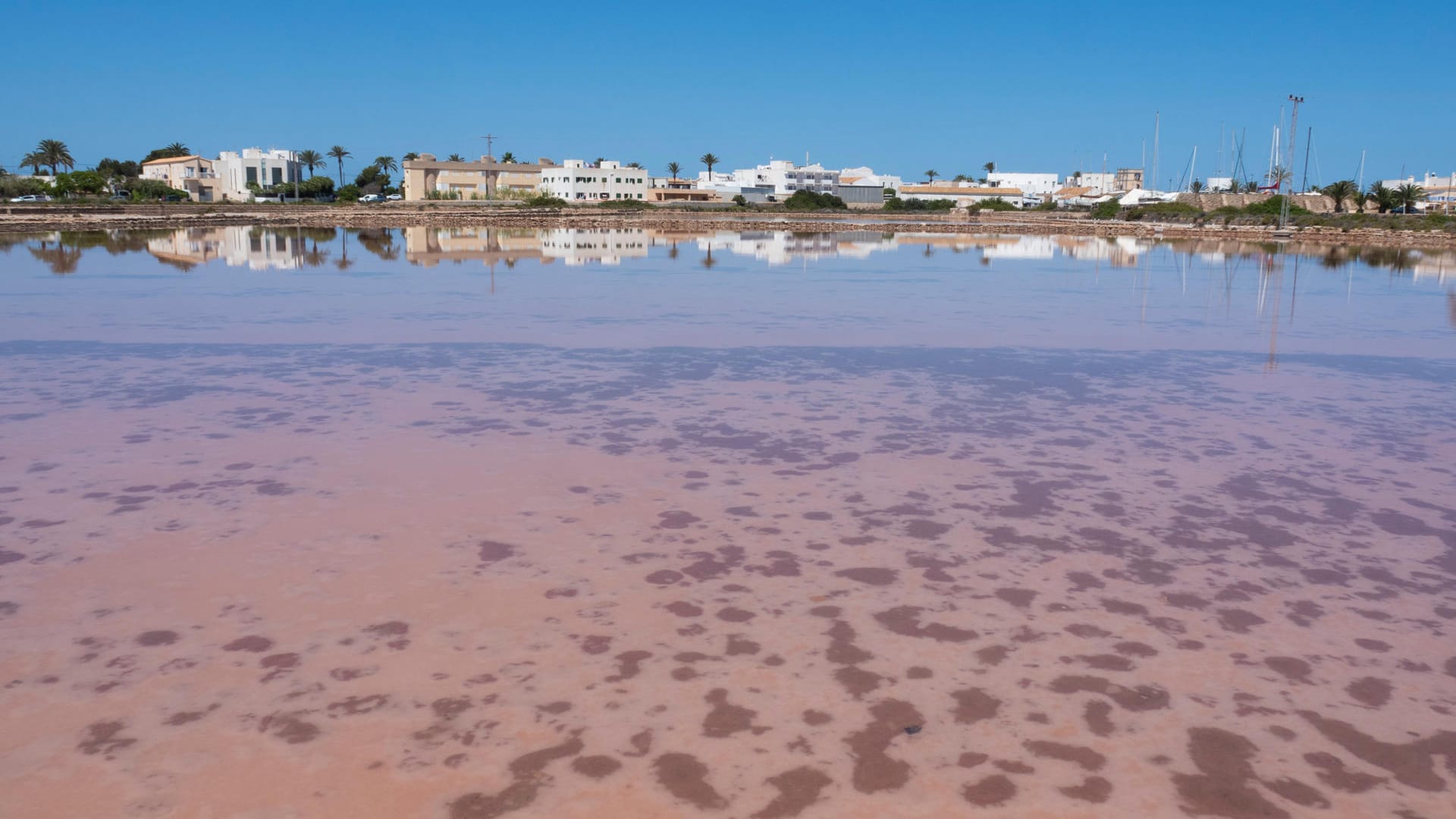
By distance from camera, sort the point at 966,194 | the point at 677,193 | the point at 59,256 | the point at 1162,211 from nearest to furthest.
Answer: the point at 59,256 < the point at 1162,211 < the point at 677,193 < the point at 966,194

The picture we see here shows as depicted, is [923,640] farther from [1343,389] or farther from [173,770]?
[1343,389]

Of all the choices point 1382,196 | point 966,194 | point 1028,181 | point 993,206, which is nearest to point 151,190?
point 993,206

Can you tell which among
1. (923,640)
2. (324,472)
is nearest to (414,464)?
(324,472)

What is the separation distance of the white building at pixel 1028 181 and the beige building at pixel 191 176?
108 m

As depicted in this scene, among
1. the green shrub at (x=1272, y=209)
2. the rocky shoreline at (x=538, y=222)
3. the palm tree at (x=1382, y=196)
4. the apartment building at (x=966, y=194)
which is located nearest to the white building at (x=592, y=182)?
the rocky shoreline at (x=538, y=222)

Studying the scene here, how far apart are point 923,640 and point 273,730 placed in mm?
2741

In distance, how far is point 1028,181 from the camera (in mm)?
162750

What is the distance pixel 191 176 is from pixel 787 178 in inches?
2811

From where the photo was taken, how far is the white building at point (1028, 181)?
530 ft

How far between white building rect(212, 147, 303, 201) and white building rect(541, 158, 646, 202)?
97.3 ft

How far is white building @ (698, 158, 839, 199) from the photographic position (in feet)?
450

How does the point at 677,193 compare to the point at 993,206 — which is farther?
the point at 677,193

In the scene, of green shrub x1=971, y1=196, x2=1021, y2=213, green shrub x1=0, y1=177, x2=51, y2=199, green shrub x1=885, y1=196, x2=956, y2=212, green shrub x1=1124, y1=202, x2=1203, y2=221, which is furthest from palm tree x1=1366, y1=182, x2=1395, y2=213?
green shrub x1=0, y1=177, x2=51, y2=199

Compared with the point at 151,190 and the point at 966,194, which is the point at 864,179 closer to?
the point at 966,194
